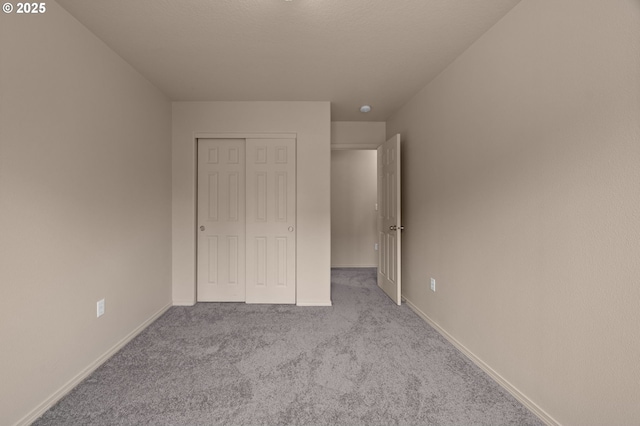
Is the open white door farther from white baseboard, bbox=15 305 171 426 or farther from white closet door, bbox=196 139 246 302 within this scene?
white baseboard, bbox=15 305 171 426

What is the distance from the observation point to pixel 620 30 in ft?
3.73

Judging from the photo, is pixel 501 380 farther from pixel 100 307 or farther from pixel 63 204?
pixel 63 204

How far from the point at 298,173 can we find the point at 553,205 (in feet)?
7.84

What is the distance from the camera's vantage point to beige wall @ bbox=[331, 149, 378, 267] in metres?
5.14

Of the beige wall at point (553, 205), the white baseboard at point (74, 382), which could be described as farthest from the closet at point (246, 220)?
the beige wall at point (553, 205)

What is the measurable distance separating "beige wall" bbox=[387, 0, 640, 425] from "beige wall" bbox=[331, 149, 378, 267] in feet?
9.30

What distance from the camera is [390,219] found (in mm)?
3365

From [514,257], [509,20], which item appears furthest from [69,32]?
[514,257]

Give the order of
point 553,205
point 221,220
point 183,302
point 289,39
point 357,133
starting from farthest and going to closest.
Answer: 1. point 357,133
2. point 221,220
3. point 183,302
4. point 289,39
5. point 553,205

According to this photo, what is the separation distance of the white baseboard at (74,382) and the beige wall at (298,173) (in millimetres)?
829

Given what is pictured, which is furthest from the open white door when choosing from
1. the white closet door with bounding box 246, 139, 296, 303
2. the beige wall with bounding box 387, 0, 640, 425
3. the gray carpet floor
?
the white closet door with bounding box 246, 139, 296, 303

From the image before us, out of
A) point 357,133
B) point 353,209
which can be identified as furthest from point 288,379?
point 353,209

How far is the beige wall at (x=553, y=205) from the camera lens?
113 centimetres

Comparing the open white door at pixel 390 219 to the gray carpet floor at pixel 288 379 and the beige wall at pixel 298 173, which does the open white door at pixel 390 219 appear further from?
the beige wall at pixel 298 173
